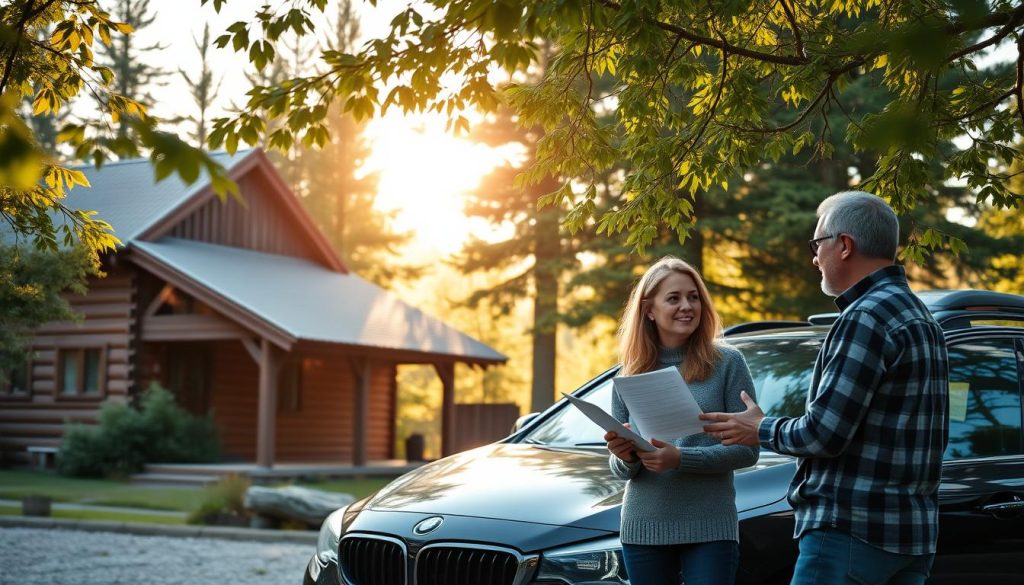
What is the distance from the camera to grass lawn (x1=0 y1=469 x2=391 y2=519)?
646 inches

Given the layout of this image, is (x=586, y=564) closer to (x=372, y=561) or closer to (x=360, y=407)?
(x=372, y=561)

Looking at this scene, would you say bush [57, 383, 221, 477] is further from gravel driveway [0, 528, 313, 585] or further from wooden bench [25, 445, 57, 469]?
gravel driveway [0, 528, 313, 585]

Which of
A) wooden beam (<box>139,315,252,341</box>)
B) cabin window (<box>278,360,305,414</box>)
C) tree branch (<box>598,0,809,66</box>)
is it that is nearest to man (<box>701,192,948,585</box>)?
tree branch (<box>598,0,809,66</box>)

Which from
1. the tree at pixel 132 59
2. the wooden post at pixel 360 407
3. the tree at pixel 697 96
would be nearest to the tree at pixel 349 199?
the tree at pixel 132 59

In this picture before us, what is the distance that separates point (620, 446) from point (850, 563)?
91cm

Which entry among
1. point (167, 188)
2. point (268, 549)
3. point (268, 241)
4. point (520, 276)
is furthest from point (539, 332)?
point (268, 549)

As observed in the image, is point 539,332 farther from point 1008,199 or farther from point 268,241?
point 1008,199

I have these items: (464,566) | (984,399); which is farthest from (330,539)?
(984,399)

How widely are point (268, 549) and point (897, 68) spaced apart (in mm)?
8669

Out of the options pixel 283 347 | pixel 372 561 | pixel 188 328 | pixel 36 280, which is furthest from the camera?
pixel 188 328

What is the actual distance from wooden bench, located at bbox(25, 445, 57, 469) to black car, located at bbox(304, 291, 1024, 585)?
1977 centimetres

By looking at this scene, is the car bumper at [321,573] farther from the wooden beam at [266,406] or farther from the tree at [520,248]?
the tree at [520,248]

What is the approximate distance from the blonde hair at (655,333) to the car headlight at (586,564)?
64 centimetres

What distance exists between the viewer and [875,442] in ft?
10.9
